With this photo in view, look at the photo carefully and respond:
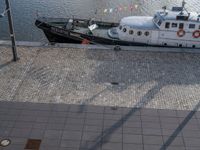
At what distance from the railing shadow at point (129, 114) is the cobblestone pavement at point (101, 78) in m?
0.05

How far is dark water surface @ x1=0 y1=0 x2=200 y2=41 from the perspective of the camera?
29.8 meters

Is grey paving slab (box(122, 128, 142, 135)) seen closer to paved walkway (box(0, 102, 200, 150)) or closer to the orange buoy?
paved walkway (box(0, 102, 200, 150))

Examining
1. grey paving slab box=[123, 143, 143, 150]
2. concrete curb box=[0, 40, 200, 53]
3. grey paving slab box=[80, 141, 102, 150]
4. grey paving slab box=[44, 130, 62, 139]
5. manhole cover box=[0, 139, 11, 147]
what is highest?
concrete curb box=[0, 40, 200, 53]

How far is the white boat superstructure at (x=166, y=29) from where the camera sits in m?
21.8

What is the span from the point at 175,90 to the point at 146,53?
14.6 ft

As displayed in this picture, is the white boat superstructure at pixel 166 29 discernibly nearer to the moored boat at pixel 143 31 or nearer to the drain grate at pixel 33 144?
the moored boat at pixel 143 31

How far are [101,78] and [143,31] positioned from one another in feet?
17.5

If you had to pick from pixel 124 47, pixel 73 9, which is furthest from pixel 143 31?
pixel 73 9

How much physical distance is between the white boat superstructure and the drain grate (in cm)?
1085

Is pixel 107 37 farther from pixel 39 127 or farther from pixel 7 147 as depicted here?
pixel 7 147

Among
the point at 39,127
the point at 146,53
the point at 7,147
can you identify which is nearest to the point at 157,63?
the point at 146,53

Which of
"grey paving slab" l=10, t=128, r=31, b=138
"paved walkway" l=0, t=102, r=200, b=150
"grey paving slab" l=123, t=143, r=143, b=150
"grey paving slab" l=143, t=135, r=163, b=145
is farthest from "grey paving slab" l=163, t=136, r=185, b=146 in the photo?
"grey paving slab" l=10, t=128, r=31, b=138

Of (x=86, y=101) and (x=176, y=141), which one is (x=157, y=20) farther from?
(x=176, y=141)

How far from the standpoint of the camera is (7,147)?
14.2 meters
